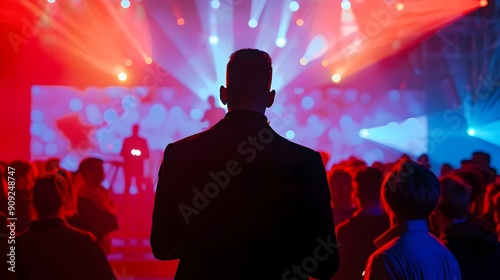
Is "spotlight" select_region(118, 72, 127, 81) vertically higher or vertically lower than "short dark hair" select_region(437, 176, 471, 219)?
higher

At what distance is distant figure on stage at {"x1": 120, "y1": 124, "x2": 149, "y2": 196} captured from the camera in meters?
12.5

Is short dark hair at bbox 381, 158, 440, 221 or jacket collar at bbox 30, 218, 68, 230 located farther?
jacket collar at bbox 30, 218, 68, 230

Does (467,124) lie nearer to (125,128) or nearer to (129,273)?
(125,128)

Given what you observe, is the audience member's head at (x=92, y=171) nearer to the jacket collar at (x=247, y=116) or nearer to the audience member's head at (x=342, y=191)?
the audience member's head at (x=342, y=191)

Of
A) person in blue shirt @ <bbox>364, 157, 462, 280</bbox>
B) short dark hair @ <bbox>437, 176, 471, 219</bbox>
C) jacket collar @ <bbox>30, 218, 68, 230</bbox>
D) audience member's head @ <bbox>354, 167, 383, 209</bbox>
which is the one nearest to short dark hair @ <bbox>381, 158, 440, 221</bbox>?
person in blue shirt @ <bbox>364, 157, 462, 280</bbox>

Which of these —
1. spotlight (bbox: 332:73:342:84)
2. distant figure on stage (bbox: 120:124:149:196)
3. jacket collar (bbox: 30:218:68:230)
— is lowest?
jacket collar (bbox: 30:218:68:230)

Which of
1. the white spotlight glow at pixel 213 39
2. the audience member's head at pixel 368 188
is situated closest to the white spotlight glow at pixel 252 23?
the white spotlight glow at pixel 213 39

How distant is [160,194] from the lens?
1.92 meters

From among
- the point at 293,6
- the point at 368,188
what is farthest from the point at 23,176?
the point at 293,6

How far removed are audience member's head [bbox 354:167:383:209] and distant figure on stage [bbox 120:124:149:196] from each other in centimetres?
924

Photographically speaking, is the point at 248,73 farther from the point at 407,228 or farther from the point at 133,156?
the point at 133,156

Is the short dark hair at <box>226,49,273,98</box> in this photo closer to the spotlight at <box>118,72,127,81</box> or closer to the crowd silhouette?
the crowd silhouette

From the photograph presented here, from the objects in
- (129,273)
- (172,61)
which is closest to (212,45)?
(172,61)

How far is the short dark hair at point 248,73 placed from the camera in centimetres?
196
